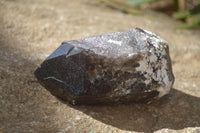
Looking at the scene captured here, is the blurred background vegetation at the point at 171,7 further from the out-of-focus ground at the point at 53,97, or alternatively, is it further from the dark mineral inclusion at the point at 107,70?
the dark mineral inclusion at the point at 107,70

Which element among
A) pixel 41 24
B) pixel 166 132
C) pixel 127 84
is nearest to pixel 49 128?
pixel 127 84

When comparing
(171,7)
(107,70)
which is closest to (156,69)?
(107,70)

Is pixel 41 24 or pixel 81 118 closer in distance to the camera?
pixel 81 118

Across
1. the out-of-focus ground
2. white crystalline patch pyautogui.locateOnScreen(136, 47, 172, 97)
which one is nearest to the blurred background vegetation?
the out-of-focus ground

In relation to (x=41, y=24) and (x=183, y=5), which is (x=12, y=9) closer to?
(x=41, y=24)

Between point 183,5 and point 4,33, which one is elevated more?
point 4,33

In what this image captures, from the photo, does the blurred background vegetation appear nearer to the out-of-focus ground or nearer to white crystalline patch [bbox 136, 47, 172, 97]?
the out-of-focus ground
